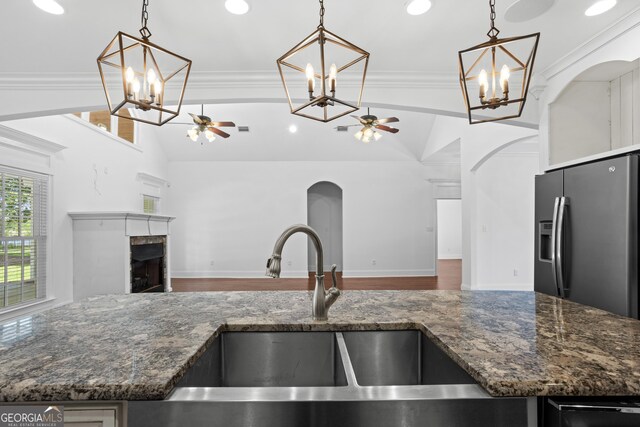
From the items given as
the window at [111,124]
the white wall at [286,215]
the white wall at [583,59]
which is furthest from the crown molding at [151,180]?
the white wall at [583,59]

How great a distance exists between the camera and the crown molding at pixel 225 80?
3092 mm

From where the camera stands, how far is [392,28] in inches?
98.4

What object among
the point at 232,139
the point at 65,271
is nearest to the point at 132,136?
the point at 232,139

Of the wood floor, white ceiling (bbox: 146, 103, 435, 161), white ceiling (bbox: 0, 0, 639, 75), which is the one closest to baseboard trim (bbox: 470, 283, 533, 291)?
the wood floor

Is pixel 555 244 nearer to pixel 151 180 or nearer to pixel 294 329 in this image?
pixel 294 329

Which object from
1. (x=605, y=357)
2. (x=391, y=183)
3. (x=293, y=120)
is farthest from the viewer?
(x=391, y=183)

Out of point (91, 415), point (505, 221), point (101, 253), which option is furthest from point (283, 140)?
point (91, 415)

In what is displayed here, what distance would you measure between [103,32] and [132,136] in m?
4.54

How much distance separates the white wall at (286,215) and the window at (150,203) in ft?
2.21

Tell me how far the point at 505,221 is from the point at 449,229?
21.8ft

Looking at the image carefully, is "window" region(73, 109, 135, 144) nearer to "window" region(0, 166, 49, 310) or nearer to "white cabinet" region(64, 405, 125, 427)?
"window" region(0, 166, 49, 310)

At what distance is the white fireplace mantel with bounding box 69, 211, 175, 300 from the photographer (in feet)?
16.4

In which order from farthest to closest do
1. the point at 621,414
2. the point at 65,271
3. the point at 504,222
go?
the point at 504,222 < the point at 65,271 < the point at 621,414

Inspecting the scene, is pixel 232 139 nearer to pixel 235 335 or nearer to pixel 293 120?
pixel 293 120
